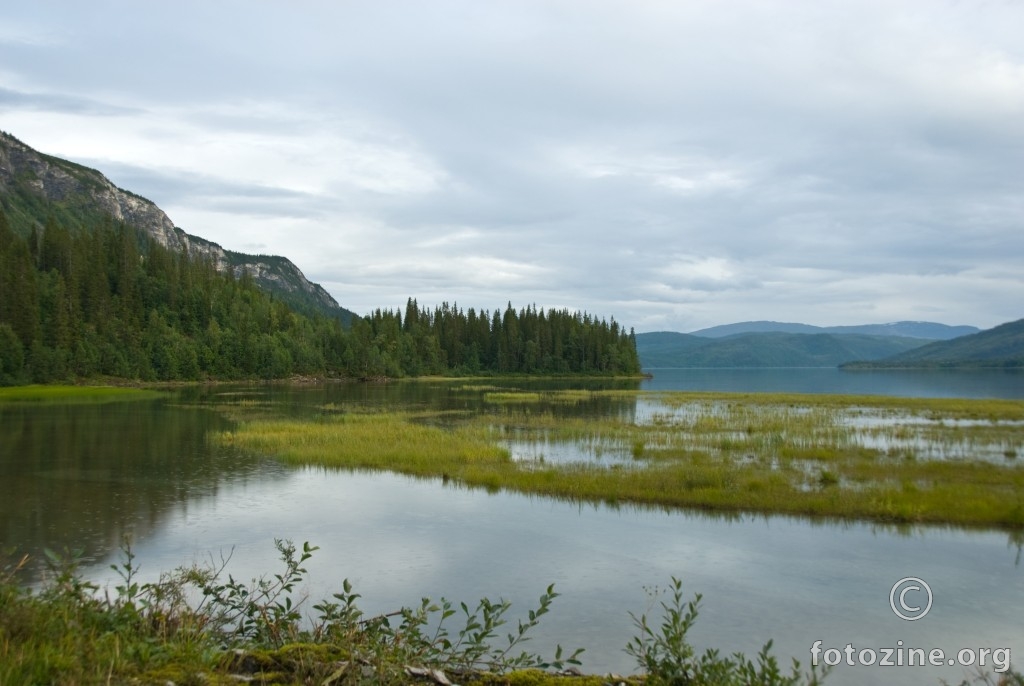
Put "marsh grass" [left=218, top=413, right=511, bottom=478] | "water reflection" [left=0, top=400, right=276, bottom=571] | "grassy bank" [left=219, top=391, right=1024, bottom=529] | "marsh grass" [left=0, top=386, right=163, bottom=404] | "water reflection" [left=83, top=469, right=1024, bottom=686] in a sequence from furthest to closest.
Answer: "marsh grass" [left=0, top=386, right=163, bottom=404] → "marsh grass" [left=218, top=413, right=511, bottom=478] → "grassy bank" [left=219, top=391, right=1024, bottom=529] → "water reflection" [left=0, top=400, right=276, bottom=571] → "water reflection" [left=83, top=469, right=1024, bottom=686]

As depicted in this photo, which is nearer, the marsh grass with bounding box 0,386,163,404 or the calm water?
the calm water

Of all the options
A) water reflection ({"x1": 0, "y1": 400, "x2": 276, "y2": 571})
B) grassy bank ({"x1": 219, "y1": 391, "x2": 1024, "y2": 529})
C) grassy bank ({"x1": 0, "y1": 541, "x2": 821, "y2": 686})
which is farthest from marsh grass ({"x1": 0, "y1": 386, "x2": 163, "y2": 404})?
grassy bank ({"x1": 0, "y1": 541, "x2": 821, "y2": 686})

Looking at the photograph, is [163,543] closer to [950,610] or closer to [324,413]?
[950,610]

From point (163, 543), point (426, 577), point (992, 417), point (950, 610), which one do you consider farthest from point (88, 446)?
point (992, 417)

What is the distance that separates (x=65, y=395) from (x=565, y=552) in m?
98.5

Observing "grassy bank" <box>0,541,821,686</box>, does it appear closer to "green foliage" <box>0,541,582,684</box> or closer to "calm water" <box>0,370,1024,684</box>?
"green foliage" <box>0,541,582,684</box>

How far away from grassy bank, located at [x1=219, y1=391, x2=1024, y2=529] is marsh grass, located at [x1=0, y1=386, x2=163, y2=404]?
46419 millimetres

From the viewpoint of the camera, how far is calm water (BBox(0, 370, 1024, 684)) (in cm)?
1478

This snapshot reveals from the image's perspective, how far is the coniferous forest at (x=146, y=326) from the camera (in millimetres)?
120688

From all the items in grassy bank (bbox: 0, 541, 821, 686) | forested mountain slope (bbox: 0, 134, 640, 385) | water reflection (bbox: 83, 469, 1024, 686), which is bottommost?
water reflection (bbox: 83, 469, 1024, 686)

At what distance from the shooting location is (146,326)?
150875mm

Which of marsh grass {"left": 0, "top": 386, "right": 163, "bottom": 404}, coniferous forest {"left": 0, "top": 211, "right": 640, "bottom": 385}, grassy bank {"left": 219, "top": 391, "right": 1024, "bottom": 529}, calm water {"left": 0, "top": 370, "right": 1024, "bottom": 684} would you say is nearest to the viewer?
calm water {"left": 0, "top": 370, "right": 1024, "bottom": 684}

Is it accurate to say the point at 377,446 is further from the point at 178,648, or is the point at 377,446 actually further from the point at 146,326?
the point at 146,326

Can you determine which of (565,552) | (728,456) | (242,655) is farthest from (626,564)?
(728,456)
